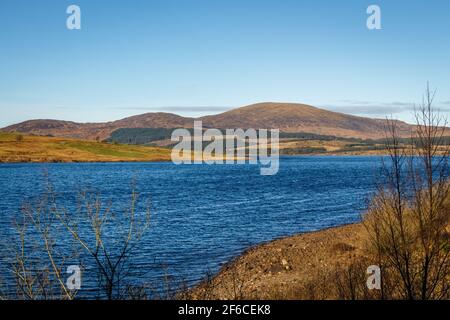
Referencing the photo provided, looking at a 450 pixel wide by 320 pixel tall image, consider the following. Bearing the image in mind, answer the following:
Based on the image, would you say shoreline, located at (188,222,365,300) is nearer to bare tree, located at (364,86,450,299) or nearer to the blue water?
the blue water

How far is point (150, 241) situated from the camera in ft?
106

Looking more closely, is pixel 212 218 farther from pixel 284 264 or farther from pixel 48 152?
pixel 48 152

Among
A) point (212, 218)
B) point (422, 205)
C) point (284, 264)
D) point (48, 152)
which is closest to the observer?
point (422, 205)

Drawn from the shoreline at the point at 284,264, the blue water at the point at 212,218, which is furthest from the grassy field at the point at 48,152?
the shoreline at the point at 284,264

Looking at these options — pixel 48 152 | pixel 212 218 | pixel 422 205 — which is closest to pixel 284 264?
pixel 422 205

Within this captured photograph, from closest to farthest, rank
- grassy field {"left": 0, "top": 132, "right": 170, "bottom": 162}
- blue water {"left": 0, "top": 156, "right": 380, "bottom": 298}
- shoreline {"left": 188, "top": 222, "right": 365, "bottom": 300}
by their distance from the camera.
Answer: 1. shoreline {"left": 188, "top": 222, "right": 365, "bottom": 300}
2. blue water {"left": 0, "top": 156, "right": 380, "bottom": 298}
3. grassy field {"left": 0, "top": 132, "right": 170, "bottom": 162}

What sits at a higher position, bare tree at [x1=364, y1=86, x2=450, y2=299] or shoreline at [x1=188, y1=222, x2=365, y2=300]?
bare tree at [x1=364, y1=86, x2=450, y2=299]

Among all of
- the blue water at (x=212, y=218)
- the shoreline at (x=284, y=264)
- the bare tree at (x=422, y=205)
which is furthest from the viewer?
the blue water at (x=212, y=218)

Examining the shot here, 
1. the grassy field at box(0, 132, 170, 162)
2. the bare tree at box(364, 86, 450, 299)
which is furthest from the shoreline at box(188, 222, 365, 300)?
the grassy field at box(0, 132, 170, 162)

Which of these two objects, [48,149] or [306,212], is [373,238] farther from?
[48,149]

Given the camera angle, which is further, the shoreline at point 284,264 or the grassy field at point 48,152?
the grassy field at point 48,152

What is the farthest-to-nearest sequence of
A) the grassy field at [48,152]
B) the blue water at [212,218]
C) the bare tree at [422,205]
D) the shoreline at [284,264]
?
the grassy field at [48,152] → the blue water at [212,218] → the shoreline at [284,264] → the bare tree at [422,205]

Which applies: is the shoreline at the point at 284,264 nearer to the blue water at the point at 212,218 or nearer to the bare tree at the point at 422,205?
the blue water at the point at 212,218
